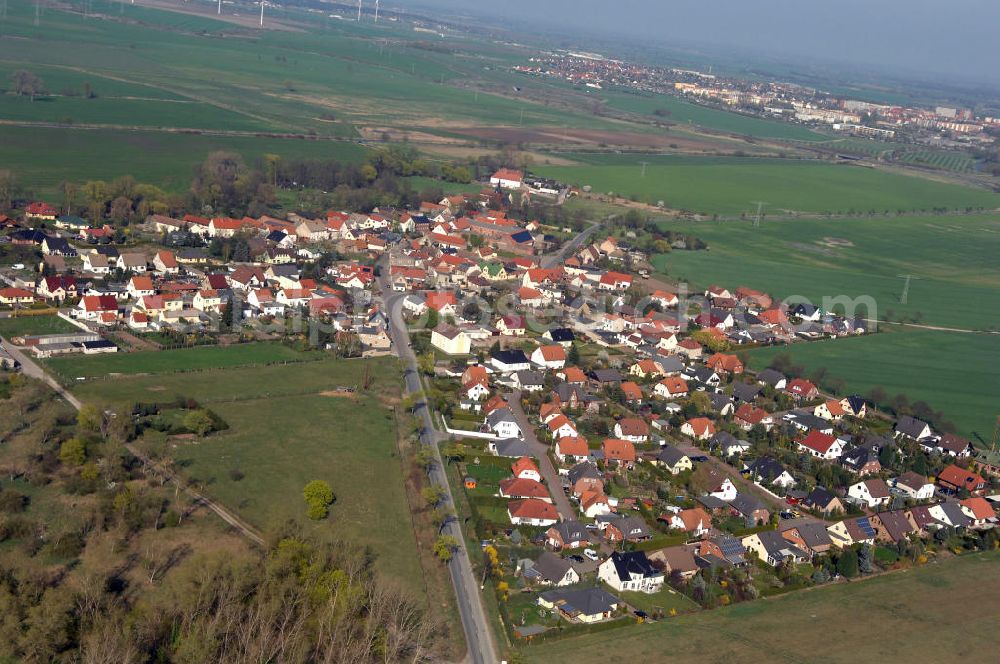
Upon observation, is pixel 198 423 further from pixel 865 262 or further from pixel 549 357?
pixel 865 262

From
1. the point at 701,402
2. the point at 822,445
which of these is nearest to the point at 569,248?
the point at 701,402

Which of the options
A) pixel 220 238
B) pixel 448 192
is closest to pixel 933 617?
pixel 220 238

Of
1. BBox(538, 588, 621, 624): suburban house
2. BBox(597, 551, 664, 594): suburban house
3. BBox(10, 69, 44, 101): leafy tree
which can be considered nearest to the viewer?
BBox(538, 588, 621, 624): suburban house

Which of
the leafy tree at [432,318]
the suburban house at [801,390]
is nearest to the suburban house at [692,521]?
the suburban house at [801,390]

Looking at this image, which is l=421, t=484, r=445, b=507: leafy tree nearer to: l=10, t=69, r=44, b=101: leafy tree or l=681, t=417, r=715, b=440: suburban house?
l=681, t=417, r=715, b=440: suburban house

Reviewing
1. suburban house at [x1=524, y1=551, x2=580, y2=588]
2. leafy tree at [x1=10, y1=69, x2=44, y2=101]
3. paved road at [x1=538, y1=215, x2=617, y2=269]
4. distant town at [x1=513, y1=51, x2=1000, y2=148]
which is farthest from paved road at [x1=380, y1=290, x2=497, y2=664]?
distant town at [x1=513, y1=51, x2=1000, y2=148]

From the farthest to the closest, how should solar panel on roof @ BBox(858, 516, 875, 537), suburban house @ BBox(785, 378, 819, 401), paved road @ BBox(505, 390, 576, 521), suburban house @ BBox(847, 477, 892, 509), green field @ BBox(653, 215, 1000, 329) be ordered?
green field @ BBox(653, 215, 1000, 329) → suburban house @ BBox(785, 378, 819, 401) → suburban house @ BBox(847, 477, 892, 509) → solar panel on roof @ BBox(858, 516, 875, 537) → paved road @ BBox(505, 390, 576, 521)
